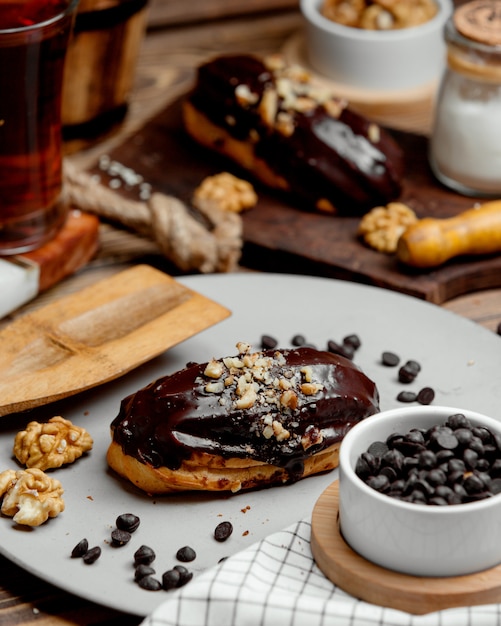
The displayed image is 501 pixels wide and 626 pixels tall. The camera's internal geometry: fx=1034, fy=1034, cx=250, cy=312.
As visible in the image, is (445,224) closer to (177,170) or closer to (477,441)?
(177,170)

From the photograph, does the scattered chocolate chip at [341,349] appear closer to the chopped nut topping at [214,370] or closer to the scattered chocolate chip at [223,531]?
the chopped nut topping at [214,370]

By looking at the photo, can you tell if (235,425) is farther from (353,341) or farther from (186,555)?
(353,341)

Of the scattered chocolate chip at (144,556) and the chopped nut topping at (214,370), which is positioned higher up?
the chopped nut topping at (214,370)

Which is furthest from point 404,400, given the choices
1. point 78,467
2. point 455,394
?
point 78,467

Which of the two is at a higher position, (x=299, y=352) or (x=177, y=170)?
(x=299, y=352)

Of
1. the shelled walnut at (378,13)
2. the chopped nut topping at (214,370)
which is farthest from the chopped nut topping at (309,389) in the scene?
the shelled walnut at (378,13)

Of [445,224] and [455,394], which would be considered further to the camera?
[445,224]
